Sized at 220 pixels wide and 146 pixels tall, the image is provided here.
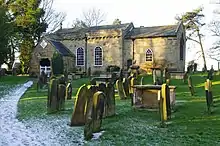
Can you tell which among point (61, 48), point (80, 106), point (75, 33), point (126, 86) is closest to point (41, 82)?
point (126, 86)

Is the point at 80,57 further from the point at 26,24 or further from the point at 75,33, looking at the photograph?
the point at 26,24

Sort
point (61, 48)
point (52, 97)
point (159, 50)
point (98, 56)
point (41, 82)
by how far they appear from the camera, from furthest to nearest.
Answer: point (61, 48)
point (98, 56)
point (159, 50)
point (41, 82)
point (52, 97)

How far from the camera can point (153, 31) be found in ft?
142

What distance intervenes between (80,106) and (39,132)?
5.41 feet

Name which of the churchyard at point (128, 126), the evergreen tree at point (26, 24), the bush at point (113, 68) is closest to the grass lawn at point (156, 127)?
the churchyard at point (128, 126)

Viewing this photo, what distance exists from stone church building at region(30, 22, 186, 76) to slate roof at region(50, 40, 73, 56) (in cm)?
44

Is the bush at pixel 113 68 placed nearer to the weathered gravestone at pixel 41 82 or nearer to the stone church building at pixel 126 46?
the stone church building at pixel 126 46

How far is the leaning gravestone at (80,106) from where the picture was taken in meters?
10.6

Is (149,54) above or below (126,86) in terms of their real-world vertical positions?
above

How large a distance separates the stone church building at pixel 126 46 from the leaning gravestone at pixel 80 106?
31050mm

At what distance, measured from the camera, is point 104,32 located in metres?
45.0

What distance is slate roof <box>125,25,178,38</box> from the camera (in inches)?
1618

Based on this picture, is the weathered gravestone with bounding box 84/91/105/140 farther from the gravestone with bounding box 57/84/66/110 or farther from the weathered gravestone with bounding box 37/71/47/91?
the weathered gravestone with bounding box 37/71/47/91

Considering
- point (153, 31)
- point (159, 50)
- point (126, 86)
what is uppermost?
point (153, 31)
